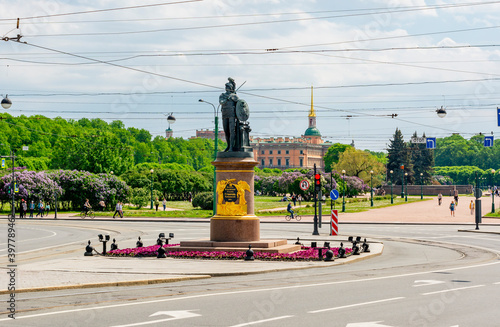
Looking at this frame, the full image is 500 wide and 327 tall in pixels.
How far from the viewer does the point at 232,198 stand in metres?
23.9

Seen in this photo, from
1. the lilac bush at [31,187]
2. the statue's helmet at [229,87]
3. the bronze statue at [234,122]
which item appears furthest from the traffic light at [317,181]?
the lilac bush at [31,187]

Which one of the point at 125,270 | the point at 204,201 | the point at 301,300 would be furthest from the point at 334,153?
the point at 301,300

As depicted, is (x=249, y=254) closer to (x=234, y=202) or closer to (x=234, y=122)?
(x=234, y=202)

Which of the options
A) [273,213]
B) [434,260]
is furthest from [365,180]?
[434,260]

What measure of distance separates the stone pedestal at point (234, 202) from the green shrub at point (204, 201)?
141 feet

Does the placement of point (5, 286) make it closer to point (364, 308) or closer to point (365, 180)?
point (364, 308)

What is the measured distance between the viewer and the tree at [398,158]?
440ft

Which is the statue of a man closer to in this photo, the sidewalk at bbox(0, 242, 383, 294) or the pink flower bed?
the pink flower bed

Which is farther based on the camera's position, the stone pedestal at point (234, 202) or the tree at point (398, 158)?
the tree at point (398, 158)

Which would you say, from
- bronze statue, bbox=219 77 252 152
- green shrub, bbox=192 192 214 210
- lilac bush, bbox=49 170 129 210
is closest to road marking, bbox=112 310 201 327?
bronze statue, bbox=219 77 252 152

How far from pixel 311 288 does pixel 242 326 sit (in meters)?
4.98

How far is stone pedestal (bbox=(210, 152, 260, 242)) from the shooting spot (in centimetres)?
2372

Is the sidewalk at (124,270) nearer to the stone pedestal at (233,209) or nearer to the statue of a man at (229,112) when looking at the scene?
the stone pedestal at (233,209)

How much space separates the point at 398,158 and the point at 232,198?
115486 mm
